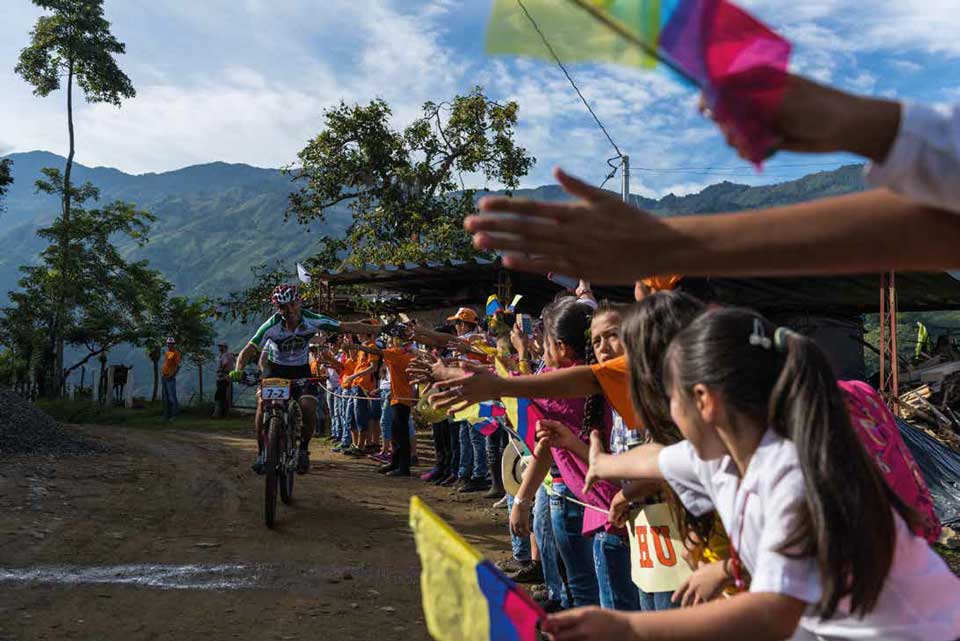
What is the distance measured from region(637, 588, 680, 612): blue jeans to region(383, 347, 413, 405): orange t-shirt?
705cm

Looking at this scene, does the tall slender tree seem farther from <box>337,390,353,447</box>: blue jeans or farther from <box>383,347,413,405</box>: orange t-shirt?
<box>383,347,413,405</box>: orange t-shirt

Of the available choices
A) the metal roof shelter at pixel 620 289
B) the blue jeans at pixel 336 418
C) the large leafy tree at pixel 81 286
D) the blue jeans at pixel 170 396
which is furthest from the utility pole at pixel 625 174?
the large leafy tree at pixel 81 286

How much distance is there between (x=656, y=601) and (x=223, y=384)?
20.6 m

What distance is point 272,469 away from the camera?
7.48 meters

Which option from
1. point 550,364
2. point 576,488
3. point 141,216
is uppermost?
point 141,216

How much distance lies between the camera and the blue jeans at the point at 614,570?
3627mm

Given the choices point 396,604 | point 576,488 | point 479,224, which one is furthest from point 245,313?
point 479,224

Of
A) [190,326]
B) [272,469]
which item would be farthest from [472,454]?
[190,326]

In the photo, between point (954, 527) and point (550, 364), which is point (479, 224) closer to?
point (550, 364)

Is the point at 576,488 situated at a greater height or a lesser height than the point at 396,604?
greater

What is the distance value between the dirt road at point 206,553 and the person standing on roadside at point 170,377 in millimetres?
9327

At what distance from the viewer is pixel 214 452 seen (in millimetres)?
13344

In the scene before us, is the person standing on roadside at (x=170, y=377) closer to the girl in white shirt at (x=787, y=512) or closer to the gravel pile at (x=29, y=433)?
the gravel pile at (x=29, y=433)

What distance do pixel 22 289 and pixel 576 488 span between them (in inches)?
1210
